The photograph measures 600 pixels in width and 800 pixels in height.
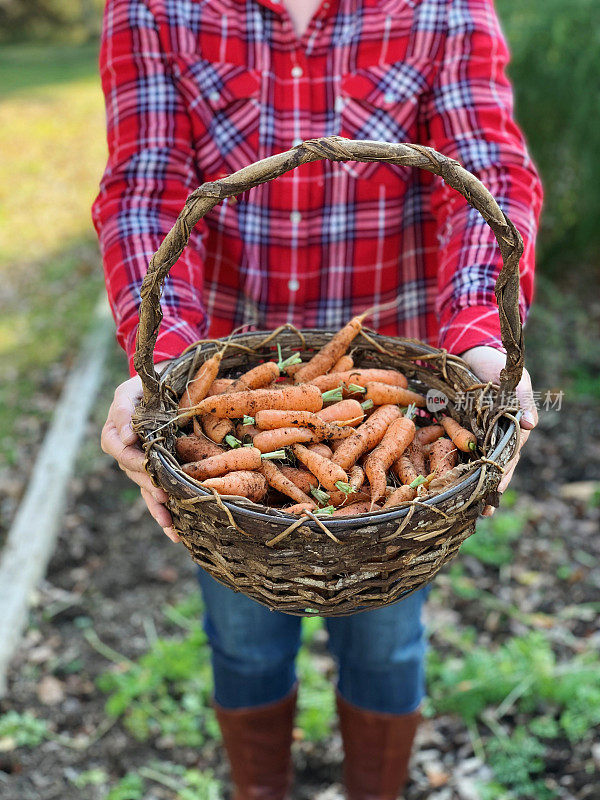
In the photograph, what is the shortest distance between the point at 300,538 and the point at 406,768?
4.19 ft

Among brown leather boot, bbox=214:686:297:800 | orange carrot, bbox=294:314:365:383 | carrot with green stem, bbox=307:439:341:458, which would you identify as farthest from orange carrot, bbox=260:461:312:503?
brown leather boot, bbox=214:686:297:800

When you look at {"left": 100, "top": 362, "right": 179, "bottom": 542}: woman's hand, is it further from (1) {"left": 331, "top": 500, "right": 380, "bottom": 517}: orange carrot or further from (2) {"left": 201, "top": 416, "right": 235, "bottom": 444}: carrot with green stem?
(1) {"left": 331, "top": 500, "right": 380, "bottom": 517}: orange carrot

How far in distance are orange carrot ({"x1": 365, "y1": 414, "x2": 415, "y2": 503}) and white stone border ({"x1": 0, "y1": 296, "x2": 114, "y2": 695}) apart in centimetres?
180

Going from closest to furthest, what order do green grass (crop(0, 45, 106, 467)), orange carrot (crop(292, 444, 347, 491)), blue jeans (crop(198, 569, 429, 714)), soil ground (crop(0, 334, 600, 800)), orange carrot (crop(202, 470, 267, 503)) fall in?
orange carrot (crop(202, 470, 267, 503)), orange carrot (crop(292, 444, 347, 491)), blue jeans (crop(198, 569, 429, 714)), soil ground (crop(0, 334, 600, 800)), green grass (crop(0, 45, 106, 467))

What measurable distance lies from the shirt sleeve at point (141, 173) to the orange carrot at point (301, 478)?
0.43 metres

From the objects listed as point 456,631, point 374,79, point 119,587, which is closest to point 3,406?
point 119,587

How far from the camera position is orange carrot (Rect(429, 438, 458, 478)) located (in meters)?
1.52

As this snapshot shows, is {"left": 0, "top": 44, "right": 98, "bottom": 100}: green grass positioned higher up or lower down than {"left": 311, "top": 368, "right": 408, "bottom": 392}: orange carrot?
lower down

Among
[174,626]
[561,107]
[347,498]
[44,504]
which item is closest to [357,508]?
[347,498]

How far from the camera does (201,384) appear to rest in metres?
1.72

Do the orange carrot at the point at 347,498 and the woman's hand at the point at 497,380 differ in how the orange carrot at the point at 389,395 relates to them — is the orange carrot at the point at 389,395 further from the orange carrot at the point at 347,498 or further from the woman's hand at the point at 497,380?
the orange carrot at the point at 347,498

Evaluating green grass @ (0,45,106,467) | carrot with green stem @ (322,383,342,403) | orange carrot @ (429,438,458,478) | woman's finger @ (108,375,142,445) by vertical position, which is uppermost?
woman's finger @ (108,375,142,445)

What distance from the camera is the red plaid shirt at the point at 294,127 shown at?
1.81 m

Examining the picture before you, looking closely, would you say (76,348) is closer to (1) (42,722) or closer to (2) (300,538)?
(1) (42,722)
